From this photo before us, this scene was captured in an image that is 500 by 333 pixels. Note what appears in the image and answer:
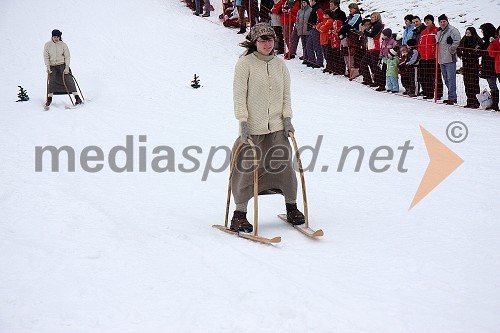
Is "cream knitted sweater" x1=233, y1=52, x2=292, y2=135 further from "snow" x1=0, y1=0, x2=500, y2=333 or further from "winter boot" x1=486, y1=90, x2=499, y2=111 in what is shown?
"winter boot" x1=486, y1=90, x2=499, y2=111

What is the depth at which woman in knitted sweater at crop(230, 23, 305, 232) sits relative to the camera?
5.75 metres

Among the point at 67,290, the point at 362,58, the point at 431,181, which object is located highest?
the point at 362,58

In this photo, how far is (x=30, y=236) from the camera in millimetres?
5551

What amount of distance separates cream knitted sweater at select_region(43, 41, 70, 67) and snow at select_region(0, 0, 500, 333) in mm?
1078

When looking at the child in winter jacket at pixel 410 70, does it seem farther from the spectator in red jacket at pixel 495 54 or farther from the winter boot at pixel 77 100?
the winter boot at pixel 77 100

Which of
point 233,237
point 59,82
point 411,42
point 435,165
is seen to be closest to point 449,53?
point 411,42

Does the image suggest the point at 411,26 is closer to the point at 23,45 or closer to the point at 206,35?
the point at 206,35

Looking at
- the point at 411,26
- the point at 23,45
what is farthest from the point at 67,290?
the point at 23,45

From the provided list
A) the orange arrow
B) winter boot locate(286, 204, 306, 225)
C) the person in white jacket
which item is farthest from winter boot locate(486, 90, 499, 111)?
the person in white jacket

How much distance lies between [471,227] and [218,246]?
7.48 ft

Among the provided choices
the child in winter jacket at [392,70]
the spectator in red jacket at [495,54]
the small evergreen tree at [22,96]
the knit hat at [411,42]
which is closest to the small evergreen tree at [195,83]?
the small evergreen tree at [22,96]

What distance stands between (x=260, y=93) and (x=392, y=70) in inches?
291

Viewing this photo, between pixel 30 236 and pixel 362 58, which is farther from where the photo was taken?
pixel 362 58

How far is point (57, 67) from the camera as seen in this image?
13523 mm
